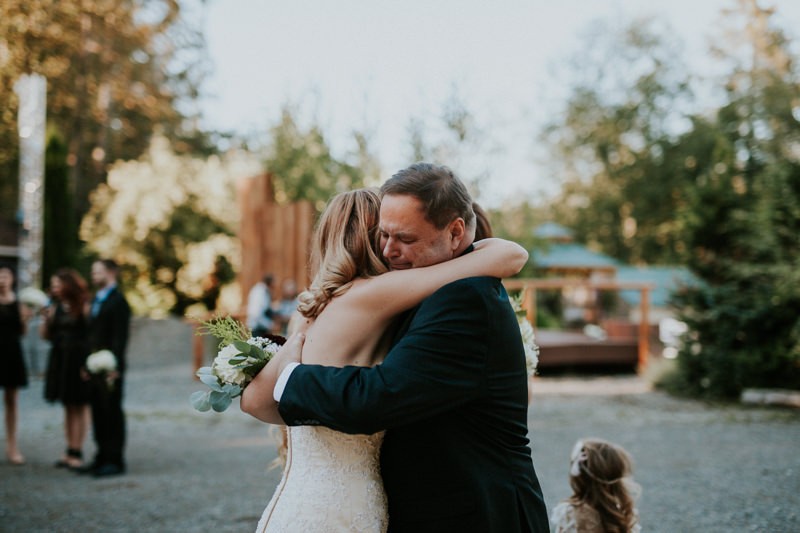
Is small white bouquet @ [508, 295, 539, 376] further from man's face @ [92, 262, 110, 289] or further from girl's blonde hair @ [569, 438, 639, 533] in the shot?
man's face @ [92, 262, 110, 289]

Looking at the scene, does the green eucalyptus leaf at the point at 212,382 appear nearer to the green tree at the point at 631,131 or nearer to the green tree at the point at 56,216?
the green tree at the point at 56,216

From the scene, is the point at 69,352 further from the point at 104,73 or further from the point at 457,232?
the point at 104,73

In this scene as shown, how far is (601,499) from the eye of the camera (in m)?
3.74

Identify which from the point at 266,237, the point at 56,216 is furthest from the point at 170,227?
the point at 266,237

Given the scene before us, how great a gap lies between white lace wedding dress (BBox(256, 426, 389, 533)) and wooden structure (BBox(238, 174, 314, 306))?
10464 mm

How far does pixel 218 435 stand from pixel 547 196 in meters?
34.4

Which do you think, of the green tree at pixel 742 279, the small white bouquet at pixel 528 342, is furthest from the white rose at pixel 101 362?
the green tree at pixel 742 279

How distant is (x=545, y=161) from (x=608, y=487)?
38.3 metres

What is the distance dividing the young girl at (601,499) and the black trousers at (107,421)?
16.7ft

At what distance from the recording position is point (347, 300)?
1.94m

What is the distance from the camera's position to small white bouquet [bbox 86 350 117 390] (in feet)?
22.8

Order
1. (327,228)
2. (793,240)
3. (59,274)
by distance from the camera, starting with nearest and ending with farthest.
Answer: (327,228) → (59,274) → (793,240)

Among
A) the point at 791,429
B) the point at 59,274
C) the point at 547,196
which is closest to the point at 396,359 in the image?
the point at 59,274

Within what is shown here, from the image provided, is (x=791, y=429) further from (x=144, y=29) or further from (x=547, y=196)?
(x=547, y=196)
